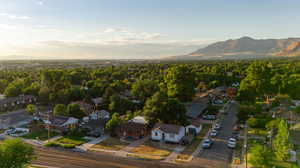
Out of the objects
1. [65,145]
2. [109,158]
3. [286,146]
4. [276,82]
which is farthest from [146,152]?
[276,82]

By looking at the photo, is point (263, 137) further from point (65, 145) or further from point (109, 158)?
point (65, 145)

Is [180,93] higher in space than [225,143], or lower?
higher

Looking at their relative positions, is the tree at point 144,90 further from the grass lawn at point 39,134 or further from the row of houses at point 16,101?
the row of houses at point 16,101

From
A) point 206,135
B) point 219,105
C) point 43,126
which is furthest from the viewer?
point 219,105

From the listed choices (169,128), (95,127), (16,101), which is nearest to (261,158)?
(169,128)

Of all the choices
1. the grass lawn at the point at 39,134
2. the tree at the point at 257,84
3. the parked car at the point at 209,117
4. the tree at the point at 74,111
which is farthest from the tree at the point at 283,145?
the tree at the point at 74,111

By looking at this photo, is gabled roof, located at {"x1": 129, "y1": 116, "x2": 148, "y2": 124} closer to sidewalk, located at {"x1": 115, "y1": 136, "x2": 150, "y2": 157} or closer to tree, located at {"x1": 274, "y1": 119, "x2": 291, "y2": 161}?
sidewalk, located at {"x1": 115, "y1": 136, "x2": 150, "y2": 157}
